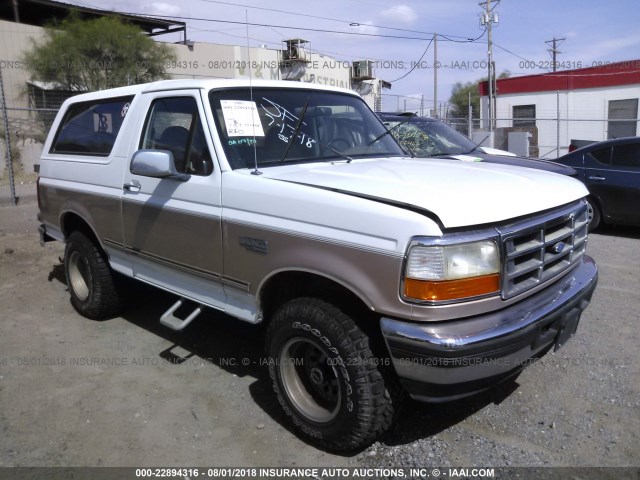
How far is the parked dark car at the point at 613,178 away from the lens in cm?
813

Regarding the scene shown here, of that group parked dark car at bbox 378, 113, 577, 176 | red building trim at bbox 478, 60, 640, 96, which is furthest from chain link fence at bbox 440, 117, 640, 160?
parked dark car at bbox 378, 113, 577, 176

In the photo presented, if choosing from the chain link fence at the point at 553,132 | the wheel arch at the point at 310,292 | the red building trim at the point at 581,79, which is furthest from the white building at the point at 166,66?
the wheel arch at the point at 310,292

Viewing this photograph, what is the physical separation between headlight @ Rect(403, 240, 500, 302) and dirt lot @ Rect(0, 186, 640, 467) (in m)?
1.05

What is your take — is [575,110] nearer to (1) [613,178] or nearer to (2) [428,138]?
(1) [613,178]

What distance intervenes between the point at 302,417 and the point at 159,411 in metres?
1.04

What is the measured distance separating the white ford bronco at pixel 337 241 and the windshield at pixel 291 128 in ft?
0.04

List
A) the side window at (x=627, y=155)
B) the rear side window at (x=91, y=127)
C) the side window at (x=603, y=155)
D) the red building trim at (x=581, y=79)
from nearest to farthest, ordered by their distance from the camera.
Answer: the rear side window at (x=91, y=127) < the side window at (x=627, y=155) < the side window at (x=603, y=155) < the red building trim at (x=581, y=79)

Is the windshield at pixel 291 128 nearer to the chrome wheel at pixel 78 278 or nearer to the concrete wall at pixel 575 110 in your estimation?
the chrome wheel at pixel 78 278

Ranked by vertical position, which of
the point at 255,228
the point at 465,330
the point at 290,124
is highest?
the point at 290,124

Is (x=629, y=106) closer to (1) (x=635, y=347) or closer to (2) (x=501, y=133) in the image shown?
(2) (x=501, y=133)

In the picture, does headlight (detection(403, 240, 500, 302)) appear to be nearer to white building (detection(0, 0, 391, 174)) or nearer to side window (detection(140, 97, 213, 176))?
side window (detection(140, 97, 213, 176))

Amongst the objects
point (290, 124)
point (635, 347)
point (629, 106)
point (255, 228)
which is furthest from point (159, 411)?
point (629, 106)

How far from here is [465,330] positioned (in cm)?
258

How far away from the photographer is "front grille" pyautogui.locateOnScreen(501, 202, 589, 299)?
2.71 meters
